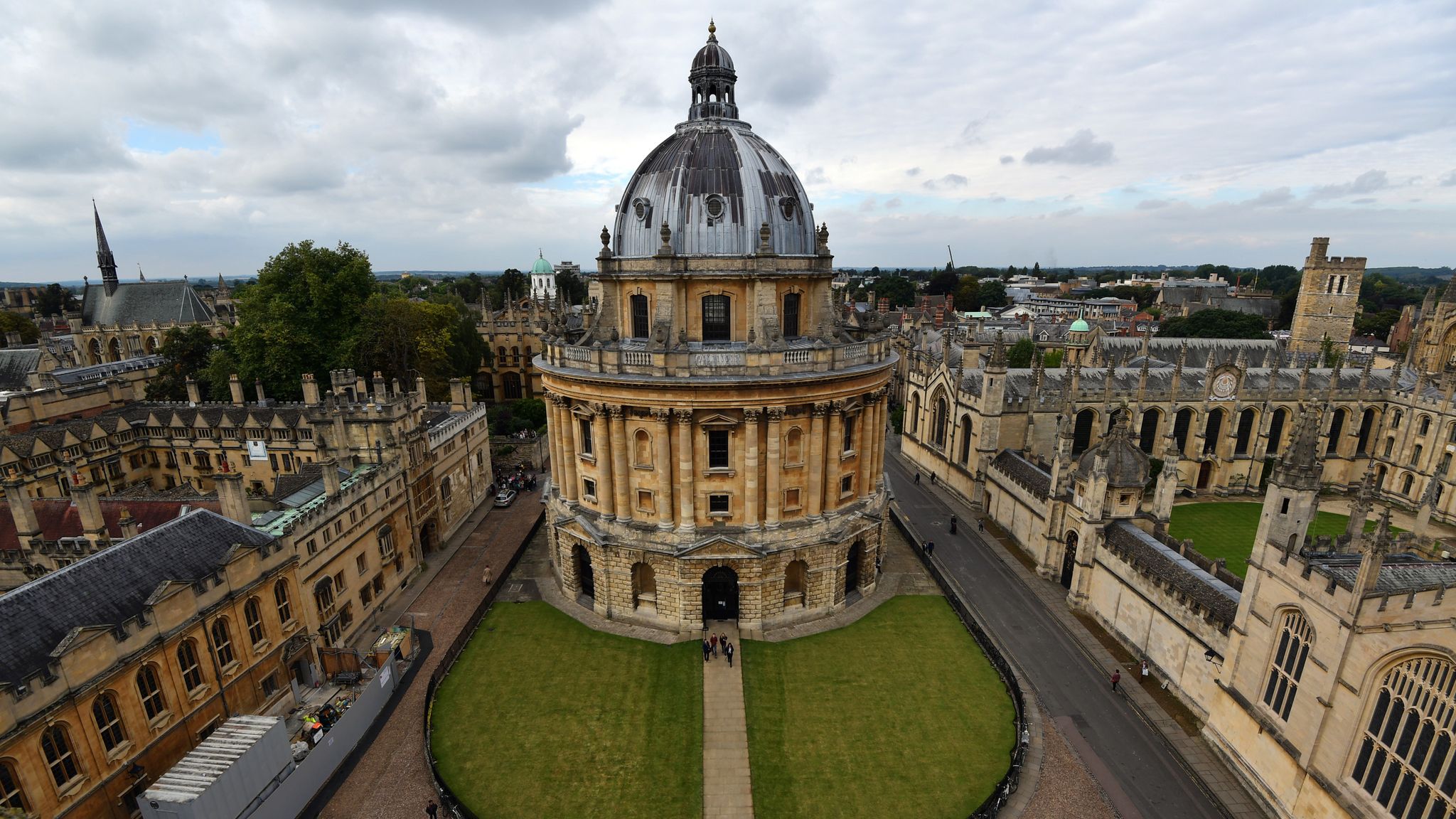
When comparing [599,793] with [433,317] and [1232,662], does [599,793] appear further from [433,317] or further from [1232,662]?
[433,317]

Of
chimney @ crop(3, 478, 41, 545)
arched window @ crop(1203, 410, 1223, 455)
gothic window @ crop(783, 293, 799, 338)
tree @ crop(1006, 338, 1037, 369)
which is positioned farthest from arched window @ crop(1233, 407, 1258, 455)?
chimney @ crop(3, 478, 41, 545)

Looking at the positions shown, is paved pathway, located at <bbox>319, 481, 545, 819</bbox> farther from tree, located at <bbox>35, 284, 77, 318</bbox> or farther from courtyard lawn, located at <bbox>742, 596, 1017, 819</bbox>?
tree, located at <bbox>35, 284, 77, 318</bbox>

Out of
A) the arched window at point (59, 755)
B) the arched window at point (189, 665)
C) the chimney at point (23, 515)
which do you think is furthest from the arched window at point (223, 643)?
the chimney at point (23, 515)

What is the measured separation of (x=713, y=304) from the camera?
97.9 feet

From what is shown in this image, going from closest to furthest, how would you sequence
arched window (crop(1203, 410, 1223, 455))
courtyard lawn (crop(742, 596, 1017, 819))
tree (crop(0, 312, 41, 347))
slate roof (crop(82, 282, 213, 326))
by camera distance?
courtyard lawn (crop(742, 596, 1017, 819))
arched window (crop(1203, 410, 1223, 455))
slate roof (crop(82, 282, 213, 326))
tree (crop(0, 312, 41, 347))

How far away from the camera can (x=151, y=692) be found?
19875 millimetres

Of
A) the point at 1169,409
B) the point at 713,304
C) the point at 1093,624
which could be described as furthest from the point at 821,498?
the point at 1169,409

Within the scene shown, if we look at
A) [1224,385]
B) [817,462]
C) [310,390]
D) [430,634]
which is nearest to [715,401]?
[817,462]

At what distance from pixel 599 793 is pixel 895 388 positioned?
65.5 metres

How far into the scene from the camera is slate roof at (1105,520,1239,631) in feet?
77.7

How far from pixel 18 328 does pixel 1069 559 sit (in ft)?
426

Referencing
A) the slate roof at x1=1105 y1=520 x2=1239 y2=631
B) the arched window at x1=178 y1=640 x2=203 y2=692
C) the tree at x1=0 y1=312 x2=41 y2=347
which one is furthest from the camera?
the tree at x1=0 y1=312 x2=41 y2=347

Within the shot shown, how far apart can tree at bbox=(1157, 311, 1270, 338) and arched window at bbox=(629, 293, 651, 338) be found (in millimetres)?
85999

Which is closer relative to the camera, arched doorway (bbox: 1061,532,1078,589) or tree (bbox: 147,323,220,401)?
arched doorway (bbox: 1061,532,1078,589)
